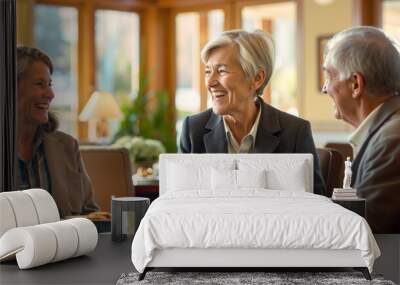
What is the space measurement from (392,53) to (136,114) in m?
6.99

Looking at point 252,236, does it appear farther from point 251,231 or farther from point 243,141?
point 243,141

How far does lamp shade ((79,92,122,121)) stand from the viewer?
9078mm

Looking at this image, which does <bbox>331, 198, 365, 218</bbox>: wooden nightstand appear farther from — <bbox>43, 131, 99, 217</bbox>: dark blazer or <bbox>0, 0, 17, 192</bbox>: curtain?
<bbox>0, 0, 17, 192</bbox>: curtain

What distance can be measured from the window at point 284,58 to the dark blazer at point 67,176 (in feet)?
20.1

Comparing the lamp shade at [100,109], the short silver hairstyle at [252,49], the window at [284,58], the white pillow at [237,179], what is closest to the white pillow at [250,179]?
the white pillow at [237,179]

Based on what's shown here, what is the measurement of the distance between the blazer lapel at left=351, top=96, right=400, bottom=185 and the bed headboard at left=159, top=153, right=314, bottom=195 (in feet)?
0.92

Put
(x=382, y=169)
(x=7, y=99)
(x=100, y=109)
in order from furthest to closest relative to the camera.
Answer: (x=100, y=109) < (x=7, y=99) < (x=382, y=169)

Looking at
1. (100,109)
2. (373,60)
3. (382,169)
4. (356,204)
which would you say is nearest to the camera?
(356,204)

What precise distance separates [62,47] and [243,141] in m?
7.01

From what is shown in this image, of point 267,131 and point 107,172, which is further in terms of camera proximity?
point 107,172

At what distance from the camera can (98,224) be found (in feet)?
15.0

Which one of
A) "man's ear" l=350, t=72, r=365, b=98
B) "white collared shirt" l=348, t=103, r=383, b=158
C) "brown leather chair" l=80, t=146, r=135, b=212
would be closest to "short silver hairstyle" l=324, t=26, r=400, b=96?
"man's ear" l=350, t=72, r=365, b=98

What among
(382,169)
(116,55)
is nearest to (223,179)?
(382,169)

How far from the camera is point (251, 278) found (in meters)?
3.24
